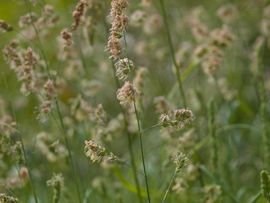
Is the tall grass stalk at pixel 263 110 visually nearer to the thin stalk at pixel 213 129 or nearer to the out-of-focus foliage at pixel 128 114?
the out-of-focus foliage at pixel 128 114

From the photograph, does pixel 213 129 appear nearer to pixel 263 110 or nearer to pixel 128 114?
pixel 263 110

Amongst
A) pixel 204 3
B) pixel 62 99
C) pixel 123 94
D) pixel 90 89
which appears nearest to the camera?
pixel 123 94

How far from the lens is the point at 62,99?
17.7ft

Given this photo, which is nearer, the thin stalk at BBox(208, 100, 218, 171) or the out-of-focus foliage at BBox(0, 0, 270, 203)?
the out-of-focus foliage at BBox(0, 0, 270, 203)

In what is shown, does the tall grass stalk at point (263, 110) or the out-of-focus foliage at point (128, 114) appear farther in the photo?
the tall grass stalk at point (263, 110)

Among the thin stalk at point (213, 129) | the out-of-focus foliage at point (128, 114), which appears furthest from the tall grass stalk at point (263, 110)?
the thin stalk at point (213, 129)

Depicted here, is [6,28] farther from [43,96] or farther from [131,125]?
[131,125]

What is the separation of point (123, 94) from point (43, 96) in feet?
2.57

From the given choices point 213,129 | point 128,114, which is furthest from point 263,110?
point 128,114

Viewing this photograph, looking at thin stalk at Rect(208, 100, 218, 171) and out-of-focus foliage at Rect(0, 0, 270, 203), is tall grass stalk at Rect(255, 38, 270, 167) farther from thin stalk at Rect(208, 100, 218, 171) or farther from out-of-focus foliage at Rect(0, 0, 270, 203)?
thin stalk at Rect(208, 100, 218, 171)

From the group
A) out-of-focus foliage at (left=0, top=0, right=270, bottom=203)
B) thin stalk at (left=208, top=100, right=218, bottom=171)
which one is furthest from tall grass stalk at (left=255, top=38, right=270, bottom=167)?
thin stalk at (left=208, top=100, right=218, bottom=171)

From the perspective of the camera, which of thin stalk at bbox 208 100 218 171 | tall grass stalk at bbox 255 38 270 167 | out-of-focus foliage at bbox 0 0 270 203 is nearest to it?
out-of-focus foliage at bbox 0 0 270 203

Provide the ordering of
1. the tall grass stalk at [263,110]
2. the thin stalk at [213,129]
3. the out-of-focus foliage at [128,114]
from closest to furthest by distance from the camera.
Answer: the out-of-focus foliage at [128,114] < the thin stalk at [213,129] < the tall grass stalk at [263,110]

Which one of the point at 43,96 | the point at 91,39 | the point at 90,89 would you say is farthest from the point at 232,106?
the point at 43,96
